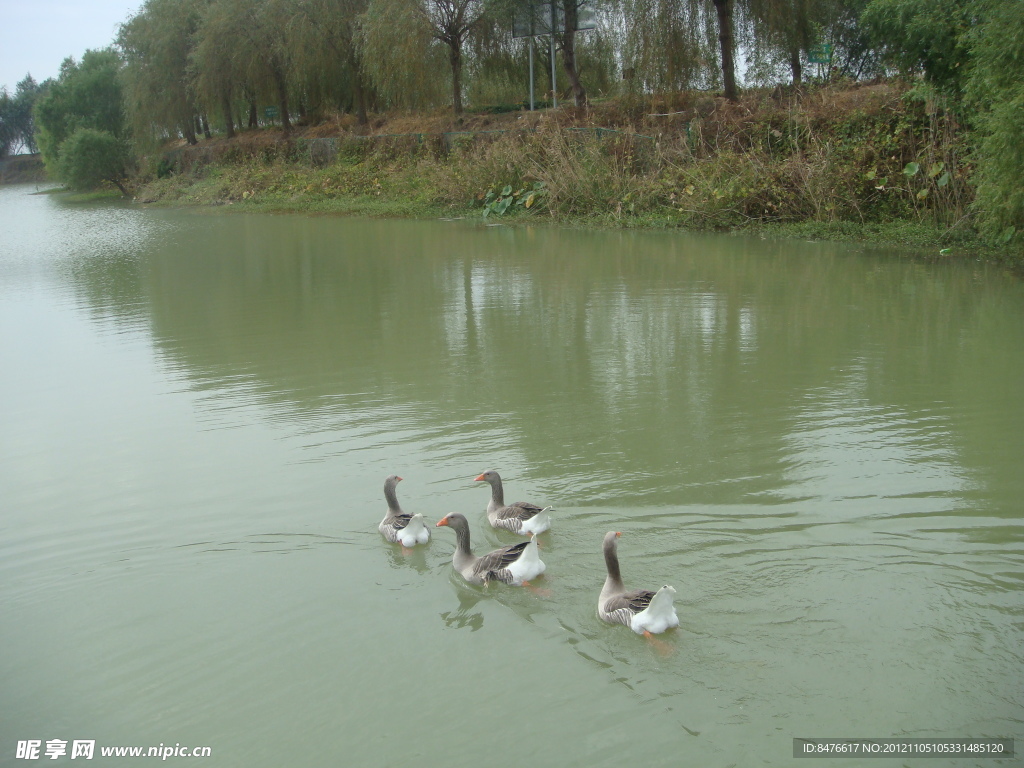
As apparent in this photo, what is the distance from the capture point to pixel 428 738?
174 inches

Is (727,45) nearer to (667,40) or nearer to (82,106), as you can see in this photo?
(667,40)

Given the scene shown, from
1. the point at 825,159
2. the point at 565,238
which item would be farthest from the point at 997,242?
the point at 565,238

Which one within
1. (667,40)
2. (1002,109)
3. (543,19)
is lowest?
(1002,109)

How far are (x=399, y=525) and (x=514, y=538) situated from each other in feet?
2.68

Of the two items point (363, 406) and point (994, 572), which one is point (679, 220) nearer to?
point (363, 406)

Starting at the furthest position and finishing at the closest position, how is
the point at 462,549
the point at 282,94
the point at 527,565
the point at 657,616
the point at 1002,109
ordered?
the point at 282,94, the point at 1002,109, the point at 462,549, the point at 527,565, the point at 657,616

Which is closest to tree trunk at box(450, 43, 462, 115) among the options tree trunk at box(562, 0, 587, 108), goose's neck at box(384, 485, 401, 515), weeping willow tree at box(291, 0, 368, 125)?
weeping willow tree at box(291, 0, 368, 125)

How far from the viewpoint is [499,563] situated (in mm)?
5590

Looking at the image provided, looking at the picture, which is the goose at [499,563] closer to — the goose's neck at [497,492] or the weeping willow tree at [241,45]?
the goose's neck at [497,492]

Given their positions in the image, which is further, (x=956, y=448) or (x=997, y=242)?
(x=997, y=242)

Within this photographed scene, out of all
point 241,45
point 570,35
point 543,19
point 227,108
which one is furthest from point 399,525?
point 227,108

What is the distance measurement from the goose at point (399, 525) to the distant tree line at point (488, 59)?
37.6 ft

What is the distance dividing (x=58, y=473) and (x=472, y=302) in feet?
24.6

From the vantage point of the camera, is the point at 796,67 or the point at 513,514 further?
the point at 796,67
